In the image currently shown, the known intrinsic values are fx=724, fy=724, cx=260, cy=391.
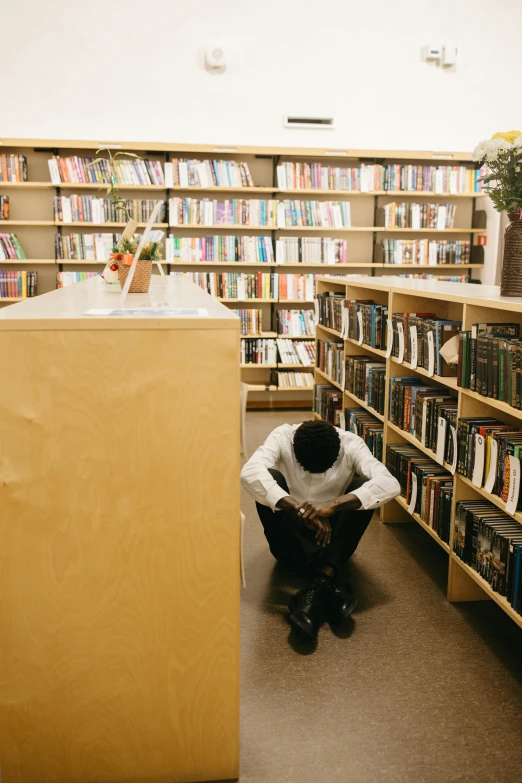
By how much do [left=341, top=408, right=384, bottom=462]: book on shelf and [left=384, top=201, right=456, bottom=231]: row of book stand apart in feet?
9.17

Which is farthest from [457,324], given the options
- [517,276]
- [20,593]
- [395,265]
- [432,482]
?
A: [395,265]

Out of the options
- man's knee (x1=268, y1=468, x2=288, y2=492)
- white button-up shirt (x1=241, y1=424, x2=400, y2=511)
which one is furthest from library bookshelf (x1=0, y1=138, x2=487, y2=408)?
man's knee (x1=268, y1=468, x2=288, y2=492)

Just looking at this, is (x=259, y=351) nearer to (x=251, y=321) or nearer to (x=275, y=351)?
(x=275, y=351)

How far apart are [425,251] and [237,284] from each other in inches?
71.8

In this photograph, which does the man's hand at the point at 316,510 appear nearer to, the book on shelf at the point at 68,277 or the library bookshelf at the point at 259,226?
the library bookshelf at the point at 259,226

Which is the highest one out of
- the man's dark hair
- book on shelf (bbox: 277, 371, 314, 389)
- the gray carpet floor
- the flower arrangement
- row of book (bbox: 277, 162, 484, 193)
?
row of book (bbox: 277, 162, 484, 193)

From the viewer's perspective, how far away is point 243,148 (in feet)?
20.9

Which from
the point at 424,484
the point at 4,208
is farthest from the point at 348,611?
the point at 4,208

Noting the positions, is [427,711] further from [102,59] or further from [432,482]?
[102,59]

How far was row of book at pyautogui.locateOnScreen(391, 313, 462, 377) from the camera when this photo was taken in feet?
10.4

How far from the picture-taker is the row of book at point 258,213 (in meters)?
A: 6.51

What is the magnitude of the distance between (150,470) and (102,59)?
577 centimetres

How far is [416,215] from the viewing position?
6.81m

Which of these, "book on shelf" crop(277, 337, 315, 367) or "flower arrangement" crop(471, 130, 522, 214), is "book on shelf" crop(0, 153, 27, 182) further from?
"flower arrangement" crop(471, 130, 522, 214)
